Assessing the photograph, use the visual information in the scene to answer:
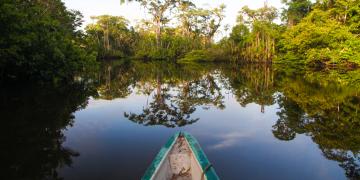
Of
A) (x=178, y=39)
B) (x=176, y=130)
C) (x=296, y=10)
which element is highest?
(x=296, y=10)

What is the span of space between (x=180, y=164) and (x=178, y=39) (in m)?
44.2

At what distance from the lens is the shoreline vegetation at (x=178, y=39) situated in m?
11.4

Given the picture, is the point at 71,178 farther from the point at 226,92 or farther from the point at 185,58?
the point at 185,58

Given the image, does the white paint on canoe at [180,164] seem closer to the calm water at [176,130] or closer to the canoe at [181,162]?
the canoe at [181,162]

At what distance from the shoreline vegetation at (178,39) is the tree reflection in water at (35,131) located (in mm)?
1476

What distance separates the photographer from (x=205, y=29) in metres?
52.1

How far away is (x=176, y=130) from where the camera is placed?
789cm

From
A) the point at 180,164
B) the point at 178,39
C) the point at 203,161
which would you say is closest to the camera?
the point at 203,161

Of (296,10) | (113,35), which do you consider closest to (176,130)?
(296,10)

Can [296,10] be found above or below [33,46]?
above

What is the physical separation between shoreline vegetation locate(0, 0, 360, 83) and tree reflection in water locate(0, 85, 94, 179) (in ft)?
4.84

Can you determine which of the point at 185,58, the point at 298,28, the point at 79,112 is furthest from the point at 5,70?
the point at 185,58

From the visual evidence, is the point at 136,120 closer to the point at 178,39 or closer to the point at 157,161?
the point at 157,161

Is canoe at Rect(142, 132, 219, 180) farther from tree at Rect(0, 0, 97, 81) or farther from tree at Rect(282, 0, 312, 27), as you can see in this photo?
tree at Rect(282, 0, 312, 27)
